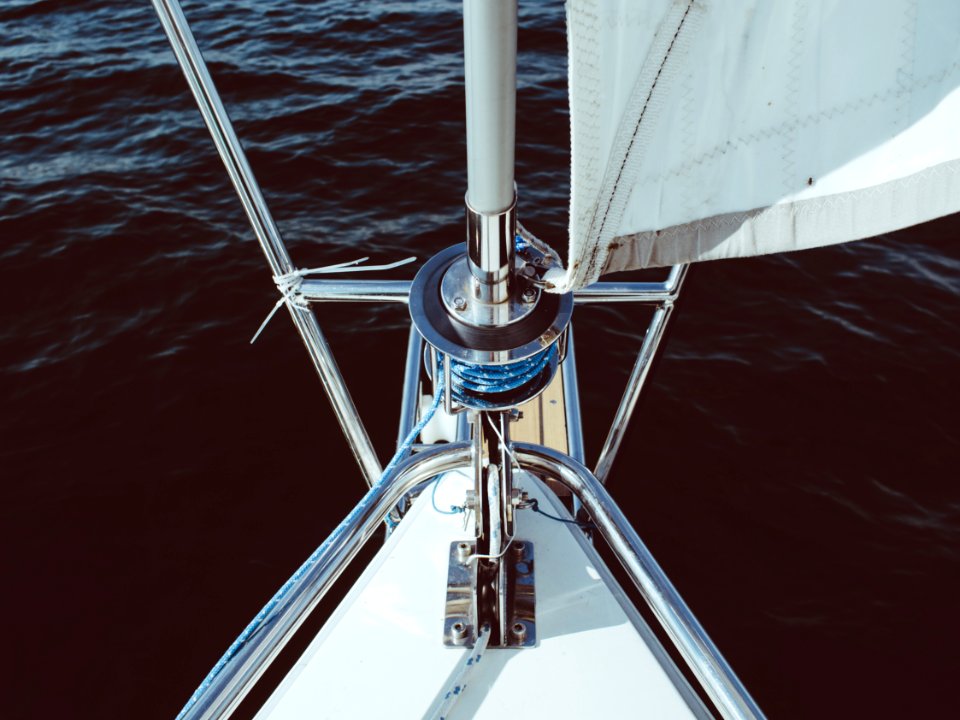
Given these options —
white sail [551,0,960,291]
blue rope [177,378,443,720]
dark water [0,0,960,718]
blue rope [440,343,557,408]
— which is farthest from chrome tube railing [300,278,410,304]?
dark water [0,0,960,718]

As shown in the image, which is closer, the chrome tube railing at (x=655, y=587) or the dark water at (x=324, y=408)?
the chrome tube railing at (x=655, y=587)

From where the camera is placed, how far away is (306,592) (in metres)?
1.55

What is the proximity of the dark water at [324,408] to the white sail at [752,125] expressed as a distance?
3.55 meters

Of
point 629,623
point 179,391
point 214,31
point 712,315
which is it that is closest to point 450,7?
point 214,31

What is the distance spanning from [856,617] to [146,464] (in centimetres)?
467

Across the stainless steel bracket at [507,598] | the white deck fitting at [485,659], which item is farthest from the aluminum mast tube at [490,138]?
the white deck fitting at [485,659]

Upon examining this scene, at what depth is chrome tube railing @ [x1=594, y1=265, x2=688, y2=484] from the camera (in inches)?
85.0

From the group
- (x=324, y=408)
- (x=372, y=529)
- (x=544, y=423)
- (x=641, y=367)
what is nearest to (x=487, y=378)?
(x=372, y=529)

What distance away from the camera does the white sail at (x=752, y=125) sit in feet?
3.28

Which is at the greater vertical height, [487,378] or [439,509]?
[439,509]

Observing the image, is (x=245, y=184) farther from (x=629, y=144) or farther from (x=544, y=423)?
(x=544, y=423)

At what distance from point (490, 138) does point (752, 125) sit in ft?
1.36

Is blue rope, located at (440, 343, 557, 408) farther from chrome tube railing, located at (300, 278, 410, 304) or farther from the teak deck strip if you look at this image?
the teak deck strip

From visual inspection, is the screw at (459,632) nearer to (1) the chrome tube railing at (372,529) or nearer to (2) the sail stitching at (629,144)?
(1) the chrome tube railing at (372,529)
